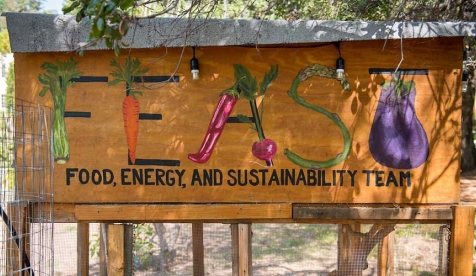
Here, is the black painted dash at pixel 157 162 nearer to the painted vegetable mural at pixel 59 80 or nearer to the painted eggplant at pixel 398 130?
the painted vegetable mural at pixel 59 80

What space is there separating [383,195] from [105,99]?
2.22 meters

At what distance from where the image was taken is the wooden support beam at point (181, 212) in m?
3.74

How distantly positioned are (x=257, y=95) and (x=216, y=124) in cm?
38

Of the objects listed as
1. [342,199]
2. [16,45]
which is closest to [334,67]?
[342,199]

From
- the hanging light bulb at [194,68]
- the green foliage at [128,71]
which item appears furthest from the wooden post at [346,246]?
the green foliage at [128,71]

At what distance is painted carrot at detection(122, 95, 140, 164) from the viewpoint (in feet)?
12.3

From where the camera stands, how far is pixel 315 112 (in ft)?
12.1

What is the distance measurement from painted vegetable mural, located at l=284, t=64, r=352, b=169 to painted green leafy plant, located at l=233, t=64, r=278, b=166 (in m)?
0.14

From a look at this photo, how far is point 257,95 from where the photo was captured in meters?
3.70

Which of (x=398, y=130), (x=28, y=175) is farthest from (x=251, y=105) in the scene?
(x=28, y=175)

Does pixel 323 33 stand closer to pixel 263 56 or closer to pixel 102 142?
pixel 263 56

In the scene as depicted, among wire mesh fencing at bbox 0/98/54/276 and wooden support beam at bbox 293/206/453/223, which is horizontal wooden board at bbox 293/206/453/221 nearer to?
wooden support beam at bbox 293/206/453/223

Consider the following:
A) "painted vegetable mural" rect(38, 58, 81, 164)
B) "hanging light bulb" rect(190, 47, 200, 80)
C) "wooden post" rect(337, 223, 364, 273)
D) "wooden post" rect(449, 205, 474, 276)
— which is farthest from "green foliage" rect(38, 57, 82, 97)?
"wooden post" rect(449, 205, 474, 276)

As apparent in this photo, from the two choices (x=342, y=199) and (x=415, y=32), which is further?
(x=342, y=199)
